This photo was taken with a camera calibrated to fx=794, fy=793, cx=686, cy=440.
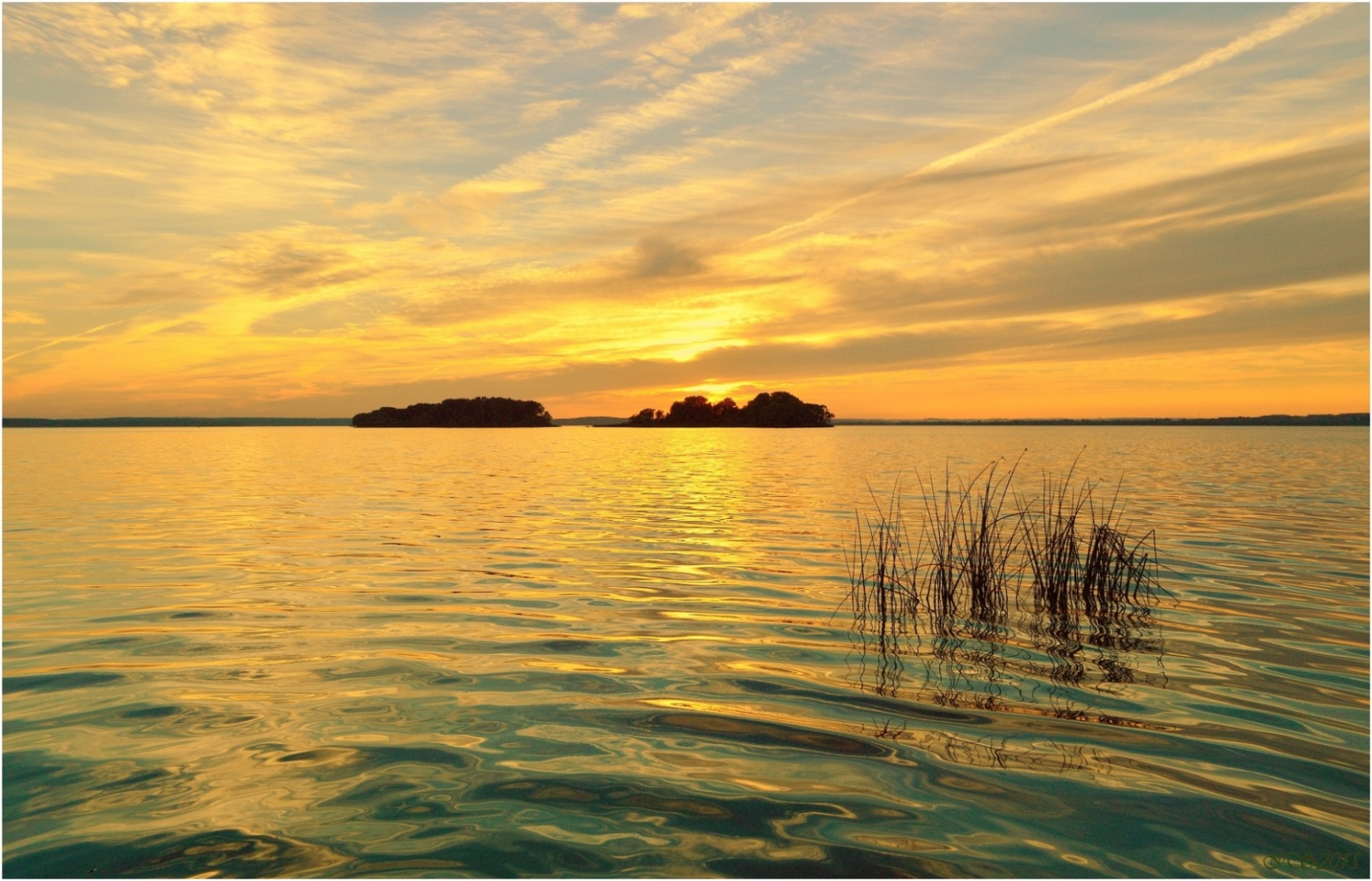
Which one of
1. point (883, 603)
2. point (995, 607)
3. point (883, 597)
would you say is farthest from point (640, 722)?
point (995, 607)

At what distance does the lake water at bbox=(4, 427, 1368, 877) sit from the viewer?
5602 millimetres

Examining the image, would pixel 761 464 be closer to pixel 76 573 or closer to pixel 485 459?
pixel 485 459

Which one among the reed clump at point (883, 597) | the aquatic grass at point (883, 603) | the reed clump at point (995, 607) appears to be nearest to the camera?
the reed clump at point (995, 607)

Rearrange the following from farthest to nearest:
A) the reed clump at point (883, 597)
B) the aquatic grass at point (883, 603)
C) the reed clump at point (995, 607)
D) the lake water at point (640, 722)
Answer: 1. the reed clump at point (883, 597)
2. the aquatic grass at point (883, 603)
3. the reed clump at point (995, 607)
4. the lake water at point (640, 722)

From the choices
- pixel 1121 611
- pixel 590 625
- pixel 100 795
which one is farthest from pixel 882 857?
pixel 1121 611

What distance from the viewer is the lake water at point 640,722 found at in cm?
560

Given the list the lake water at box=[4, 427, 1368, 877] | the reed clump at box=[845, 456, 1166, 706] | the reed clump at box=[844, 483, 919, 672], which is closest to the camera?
the lake water at box=[4, 427, 1368, 877]

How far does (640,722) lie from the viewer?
26.0 feet

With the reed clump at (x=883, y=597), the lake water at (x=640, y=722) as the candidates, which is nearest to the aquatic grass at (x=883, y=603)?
the reed clump at (x=883, y=597)

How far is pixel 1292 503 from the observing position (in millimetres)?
27375

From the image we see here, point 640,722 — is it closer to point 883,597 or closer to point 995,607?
point 883,597

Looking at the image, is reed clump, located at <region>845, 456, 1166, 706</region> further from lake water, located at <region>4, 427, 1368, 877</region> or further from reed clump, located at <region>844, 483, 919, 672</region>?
lake water, located at <region>4, 427, 1368, 877</region>

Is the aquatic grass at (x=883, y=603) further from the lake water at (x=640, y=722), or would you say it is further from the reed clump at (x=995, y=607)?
the lake water at (x=640, y=722)

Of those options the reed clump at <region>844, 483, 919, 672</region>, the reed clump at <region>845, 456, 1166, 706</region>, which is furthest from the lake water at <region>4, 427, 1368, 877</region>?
the reed clump at <region>844, 483, 919, 672</region>
